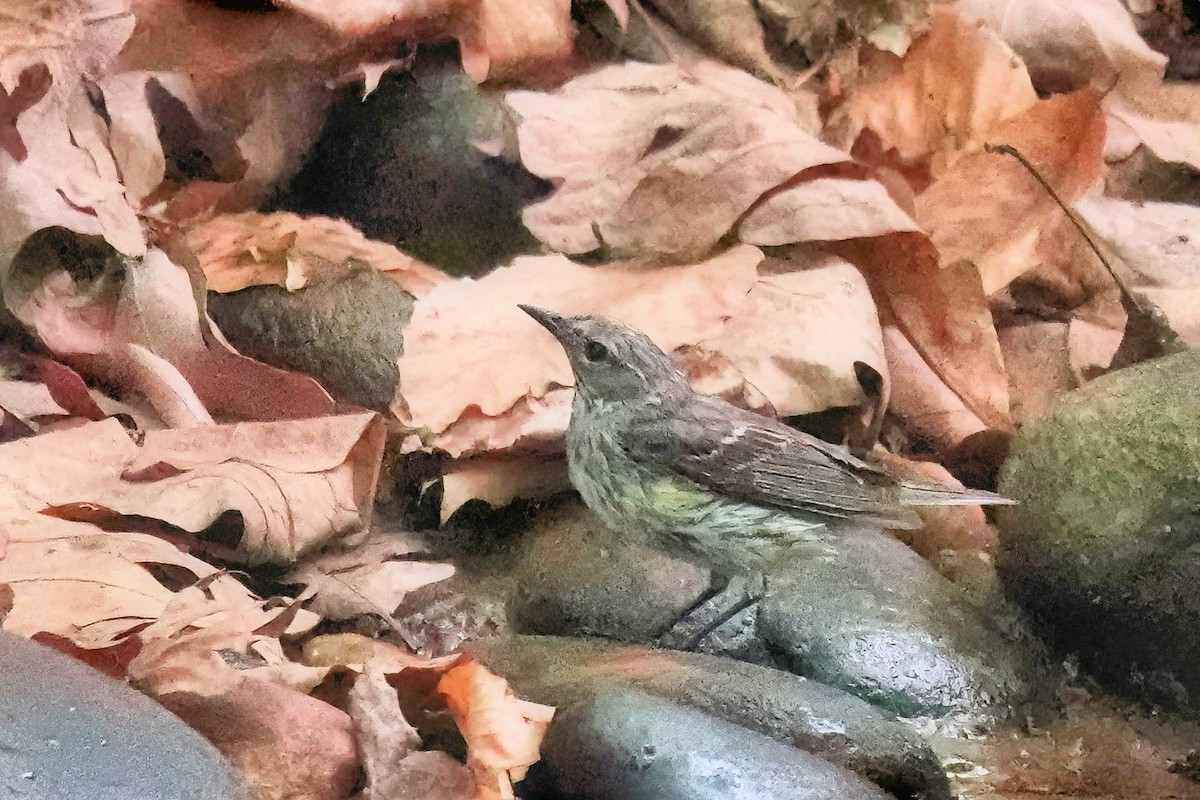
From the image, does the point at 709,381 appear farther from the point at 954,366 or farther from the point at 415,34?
the point at 415,34

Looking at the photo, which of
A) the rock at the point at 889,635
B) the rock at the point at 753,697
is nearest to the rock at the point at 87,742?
the rock at the point at 753,697

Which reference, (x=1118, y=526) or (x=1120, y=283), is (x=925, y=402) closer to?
(x=1118, y=526)

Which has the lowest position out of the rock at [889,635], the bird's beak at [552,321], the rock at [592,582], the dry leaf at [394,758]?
the rock at [889,635]

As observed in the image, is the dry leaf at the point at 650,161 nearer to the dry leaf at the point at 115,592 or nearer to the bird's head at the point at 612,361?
the bird's head at the point at 612,361

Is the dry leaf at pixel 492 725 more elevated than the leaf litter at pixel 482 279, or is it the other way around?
the leaf litter at pixel 482 279

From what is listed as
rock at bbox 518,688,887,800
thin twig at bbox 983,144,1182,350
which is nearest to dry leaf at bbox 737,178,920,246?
thin twig at bbox 983,144,1182,350

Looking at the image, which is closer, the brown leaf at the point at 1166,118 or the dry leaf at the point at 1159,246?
the dry leaf at the point at 1159,246

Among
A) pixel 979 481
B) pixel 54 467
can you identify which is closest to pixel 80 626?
pixel 54 467

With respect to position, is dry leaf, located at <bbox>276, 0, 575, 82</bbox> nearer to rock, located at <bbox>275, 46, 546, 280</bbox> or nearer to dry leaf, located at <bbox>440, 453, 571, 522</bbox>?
rock, located at <bbox>275, 46, 546, 280</bbox>
